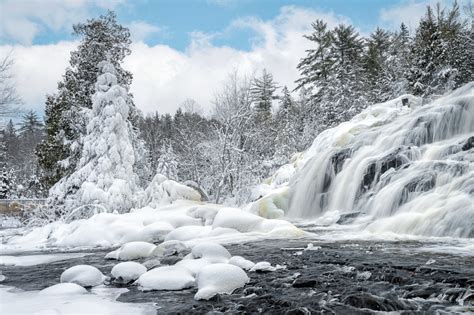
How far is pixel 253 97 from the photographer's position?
26.8 metres

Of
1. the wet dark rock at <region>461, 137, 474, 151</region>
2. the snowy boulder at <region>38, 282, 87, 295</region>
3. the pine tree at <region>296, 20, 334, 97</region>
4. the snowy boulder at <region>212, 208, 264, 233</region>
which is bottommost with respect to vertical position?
the snowy boulder at <region>38, 282, 87, 295</region>

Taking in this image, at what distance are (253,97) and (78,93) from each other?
35.4 feet

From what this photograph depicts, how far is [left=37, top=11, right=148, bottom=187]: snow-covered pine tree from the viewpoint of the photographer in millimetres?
20047

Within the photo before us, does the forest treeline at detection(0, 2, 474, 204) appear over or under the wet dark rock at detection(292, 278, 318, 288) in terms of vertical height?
over

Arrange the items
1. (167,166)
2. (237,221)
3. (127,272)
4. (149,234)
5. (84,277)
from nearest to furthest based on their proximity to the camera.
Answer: (84,277), (127,272), (149,234), (237,221), (167,166)

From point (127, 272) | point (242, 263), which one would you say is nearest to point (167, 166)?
point (242, 263)

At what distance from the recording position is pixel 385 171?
13031 mm

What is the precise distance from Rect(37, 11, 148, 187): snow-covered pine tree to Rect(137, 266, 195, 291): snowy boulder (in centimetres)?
1517

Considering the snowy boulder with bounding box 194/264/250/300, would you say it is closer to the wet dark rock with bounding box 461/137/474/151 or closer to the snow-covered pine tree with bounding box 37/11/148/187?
the wet dark rock with bounding box 461/137/474/151

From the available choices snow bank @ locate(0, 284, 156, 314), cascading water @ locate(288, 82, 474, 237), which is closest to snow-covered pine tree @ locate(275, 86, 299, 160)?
cascading water @ locate(288, 82, 474, 237)

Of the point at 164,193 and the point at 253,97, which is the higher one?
the point at 253,97

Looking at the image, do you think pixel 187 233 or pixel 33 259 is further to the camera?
pixel 187 233

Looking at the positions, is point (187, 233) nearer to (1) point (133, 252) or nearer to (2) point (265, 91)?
(1) point (133, 252)

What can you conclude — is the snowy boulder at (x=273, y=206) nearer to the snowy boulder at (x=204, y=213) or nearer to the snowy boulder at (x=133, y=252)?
the snowy boulder at (x=204, y=213)
